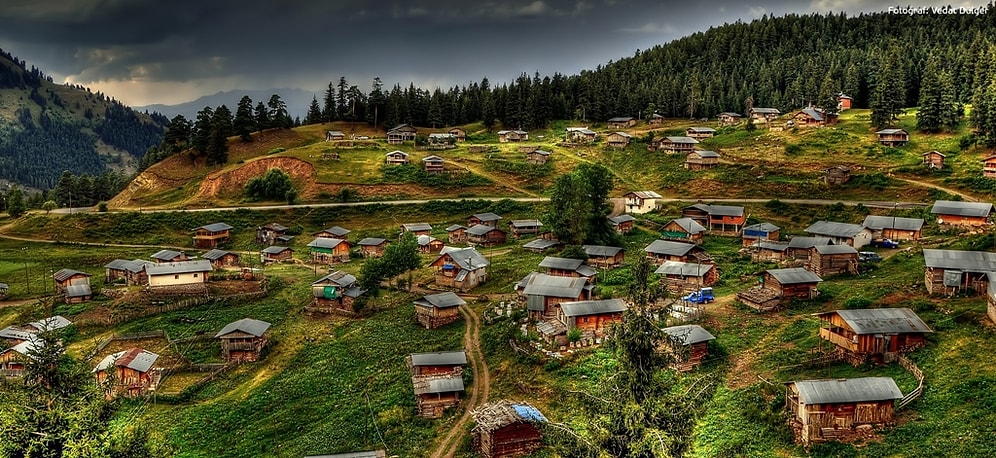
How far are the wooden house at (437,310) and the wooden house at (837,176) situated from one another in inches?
2313

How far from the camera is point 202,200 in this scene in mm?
107062

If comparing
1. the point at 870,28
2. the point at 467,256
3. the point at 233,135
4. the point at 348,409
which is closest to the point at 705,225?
the point at 467,256

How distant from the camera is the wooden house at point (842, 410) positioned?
103 feet

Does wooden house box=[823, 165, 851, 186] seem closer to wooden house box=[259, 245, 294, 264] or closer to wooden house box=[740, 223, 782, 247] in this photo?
wooden house box=[740, 223, 782, 247]

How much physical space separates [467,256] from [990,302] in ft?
150

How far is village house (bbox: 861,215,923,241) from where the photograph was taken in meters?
65.2

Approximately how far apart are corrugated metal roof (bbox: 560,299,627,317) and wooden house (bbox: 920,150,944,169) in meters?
61.8

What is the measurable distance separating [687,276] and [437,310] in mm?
23417

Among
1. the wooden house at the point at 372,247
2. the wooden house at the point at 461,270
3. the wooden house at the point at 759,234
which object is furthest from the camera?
the wooden house at the point at 372,247

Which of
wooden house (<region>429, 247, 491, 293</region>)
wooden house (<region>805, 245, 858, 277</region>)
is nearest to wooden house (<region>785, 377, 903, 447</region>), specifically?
wooden house (<region>805, 245, 858, 277</region>)

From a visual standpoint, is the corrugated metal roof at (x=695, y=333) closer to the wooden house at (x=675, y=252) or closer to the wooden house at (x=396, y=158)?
the wooden house at (x=675, y=252)

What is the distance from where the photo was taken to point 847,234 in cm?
6462

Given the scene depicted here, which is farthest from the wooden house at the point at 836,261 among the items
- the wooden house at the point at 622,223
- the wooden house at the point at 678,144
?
the wooden house at the point at 678,144

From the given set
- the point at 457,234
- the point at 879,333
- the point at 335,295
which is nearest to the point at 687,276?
the point at 879,333
